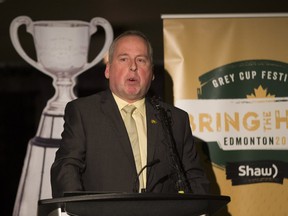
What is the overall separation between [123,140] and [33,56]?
1495 mm

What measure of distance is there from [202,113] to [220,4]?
0.80 meters

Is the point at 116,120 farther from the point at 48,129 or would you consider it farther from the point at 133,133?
the point at 48,129

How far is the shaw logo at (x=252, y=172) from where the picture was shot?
3713 mm

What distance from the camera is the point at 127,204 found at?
5.83ft

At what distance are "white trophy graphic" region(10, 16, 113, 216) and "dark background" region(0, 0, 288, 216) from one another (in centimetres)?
4

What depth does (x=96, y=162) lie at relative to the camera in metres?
2.46

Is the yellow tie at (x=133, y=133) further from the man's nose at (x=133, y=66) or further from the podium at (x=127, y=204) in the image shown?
the podium at (x=127, y=204)

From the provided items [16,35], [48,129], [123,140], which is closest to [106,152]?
[123,140]

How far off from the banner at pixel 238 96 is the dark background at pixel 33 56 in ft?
0.26

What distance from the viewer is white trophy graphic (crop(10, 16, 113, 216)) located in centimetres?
361

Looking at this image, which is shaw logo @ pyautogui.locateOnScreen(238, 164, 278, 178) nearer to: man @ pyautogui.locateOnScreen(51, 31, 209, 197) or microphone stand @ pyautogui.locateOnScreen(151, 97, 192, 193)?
man @ pyautogui.locateOnScreen(51, 31, 209, 197)

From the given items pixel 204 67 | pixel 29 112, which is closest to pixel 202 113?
pixel 204 67

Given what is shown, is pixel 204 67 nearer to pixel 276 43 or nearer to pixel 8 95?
pixel 276 43

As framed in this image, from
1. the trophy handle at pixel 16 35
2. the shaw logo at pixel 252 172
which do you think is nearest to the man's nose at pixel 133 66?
the trophy handle at pixel 16 35
